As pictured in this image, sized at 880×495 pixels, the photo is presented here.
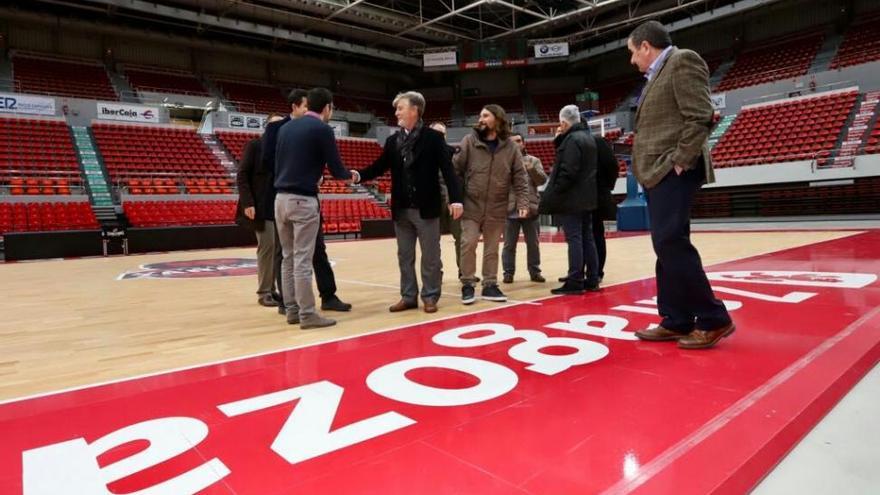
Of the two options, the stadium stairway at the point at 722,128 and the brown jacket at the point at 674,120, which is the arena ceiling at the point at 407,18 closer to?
the stadium stairway at the point at 722,128

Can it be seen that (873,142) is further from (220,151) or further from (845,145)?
(220,151)

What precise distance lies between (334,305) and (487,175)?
4.79 ft

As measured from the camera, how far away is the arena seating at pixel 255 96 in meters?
23.3

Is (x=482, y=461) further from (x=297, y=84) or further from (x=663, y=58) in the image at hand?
(x=297, y=84)

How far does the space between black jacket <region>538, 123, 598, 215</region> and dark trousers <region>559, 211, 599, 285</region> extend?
0.10m

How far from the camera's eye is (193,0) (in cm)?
1850

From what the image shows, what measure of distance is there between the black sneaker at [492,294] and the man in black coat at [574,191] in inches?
18.2

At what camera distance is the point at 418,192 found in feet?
11.2

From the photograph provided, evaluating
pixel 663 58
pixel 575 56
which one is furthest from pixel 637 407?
pixel 575 56

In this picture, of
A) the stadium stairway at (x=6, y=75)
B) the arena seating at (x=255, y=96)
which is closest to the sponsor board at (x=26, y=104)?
the stadium stairway at (x=6, y=75)

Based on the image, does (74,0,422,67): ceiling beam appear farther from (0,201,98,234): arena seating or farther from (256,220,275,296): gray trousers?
(256,220,275,296): gray trousers

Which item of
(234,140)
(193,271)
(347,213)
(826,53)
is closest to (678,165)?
(193,271)

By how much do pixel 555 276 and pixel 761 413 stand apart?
11.7ft

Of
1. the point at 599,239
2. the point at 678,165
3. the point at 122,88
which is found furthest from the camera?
the point at 122,88
